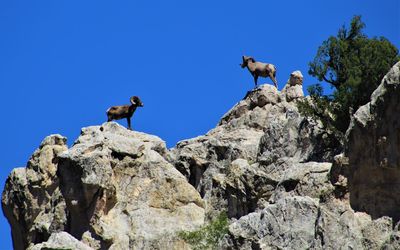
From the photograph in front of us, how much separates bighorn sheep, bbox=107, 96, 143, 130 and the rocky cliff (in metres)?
5.30

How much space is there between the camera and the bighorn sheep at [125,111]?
251 ft

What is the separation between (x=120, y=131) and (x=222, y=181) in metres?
9.95

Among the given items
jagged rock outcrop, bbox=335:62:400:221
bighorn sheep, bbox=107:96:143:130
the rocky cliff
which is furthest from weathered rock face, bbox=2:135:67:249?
jagged rock outcrop, bbox=335:62:400:221

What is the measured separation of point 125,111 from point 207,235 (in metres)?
20.4

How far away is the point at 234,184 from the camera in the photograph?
5966cm

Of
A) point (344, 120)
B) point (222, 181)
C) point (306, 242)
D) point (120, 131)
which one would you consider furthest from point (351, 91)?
point (306, 242)

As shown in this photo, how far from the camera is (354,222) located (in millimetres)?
45156

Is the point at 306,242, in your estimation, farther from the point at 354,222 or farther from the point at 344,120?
the point at 344,120

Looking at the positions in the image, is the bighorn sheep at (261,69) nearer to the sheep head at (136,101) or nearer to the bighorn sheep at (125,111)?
the sheep head at (136,101)

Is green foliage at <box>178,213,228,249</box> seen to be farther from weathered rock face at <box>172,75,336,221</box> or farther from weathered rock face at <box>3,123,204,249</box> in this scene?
weathered rock face at <box>172,75,336,221</box>

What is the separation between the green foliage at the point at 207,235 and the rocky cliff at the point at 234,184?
727 mm

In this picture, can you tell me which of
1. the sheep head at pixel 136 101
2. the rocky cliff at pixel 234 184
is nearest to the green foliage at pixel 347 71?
the rocky cliff at pixel 234 184

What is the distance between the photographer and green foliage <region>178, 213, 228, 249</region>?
184 feet

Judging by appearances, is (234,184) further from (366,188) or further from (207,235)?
(366,188)
